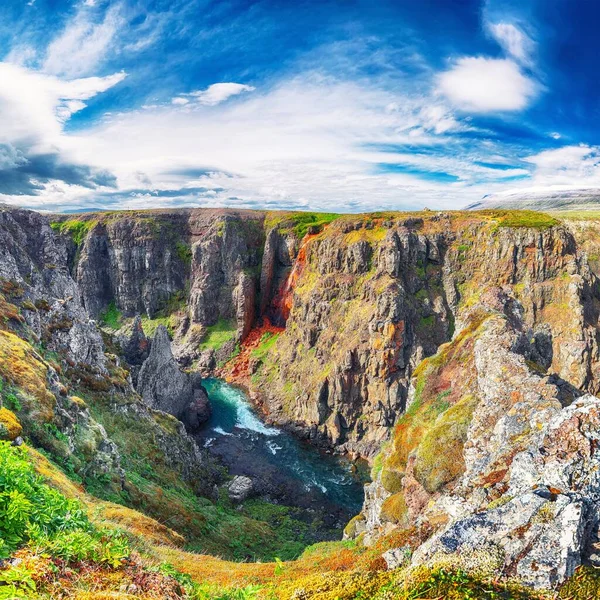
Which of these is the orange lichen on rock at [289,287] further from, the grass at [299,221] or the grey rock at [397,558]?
the grey rock at [397,558]

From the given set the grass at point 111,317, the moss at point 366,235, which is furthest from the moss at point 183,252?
the moss at point 366,235

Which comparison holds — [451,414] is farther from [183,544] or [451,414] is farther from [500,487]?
[183,544]

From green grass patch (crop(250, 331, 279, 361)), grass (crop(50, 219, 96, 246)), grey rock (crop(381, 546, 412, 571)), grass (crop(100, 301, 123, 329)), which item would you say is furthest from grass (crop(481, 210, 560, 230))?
grass (crop(50, 219, 96, 246))

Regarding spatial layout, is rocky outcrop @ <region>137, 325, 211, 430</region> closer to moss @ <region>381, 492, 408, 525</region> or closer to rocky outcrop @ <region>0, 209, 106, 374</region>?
rocky outcrop @ <region>0, 209, 106, 374</region>

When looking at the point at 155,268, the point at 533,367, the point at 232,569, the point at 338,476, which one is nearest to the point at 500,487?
the point at 232,569

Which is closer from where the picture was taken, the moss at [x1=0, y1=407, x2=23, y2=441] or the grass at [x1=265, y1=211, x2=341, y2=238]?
the moss at [x1=0, y1=407, x2=23, y2=441]
